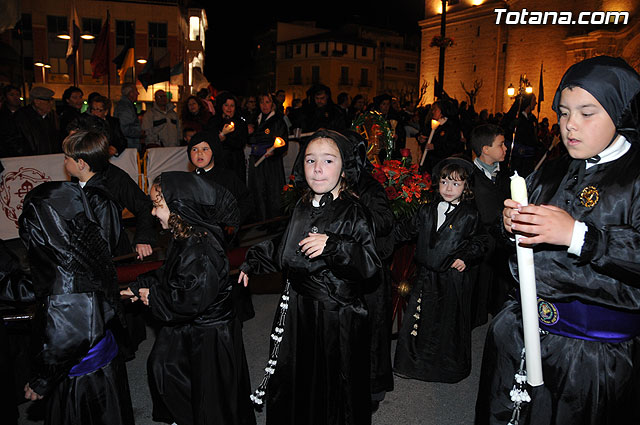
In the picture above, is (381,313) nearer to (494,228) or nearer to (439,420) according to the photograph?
(439,420)

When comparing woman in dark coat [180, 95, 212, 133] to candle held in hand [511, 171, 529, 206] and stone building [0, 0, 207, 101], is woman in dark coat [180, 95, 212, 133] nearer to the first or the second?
candle held in hand [511, 171, 529, 206]

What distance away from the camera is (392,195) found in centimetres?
495

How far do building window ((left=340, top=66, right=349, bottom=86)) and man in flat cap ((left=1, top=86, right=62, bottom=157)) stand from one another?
6923cm

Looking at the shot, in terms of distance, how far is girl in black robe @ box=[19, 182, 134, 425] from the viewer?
280 cm

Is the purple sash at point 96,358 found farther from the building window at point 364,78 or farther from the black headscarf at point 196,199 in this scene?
the building window at point 364,78

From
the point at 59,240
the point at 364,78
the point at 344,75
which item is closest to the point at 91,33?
the point at 344,75

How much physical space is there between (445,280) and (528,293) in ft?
9.26

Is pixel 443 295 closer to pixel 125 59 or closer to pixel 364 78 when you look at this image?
pixel 125 59

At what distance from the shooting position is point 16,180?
7664 mm

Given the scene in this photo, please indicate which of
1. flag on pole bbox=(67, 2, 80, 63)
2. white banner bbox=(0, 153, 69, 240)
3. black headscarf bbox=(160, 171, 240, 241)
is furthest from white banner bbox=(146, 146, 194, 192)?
flag on pole bbox=(67, 2, 80, 63)

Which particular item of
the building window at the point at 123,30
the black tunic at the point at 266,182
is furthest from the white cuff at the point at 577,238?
the building window at the point at 123,30

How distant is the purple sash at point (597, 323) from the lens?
87.9 inches

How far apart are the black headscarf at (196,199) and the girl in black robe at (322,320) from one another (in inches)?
19.1

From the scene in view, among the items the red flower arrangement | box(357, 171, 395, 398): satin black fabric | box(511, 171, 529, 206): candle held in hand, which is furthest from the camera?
the red flower arrangement
